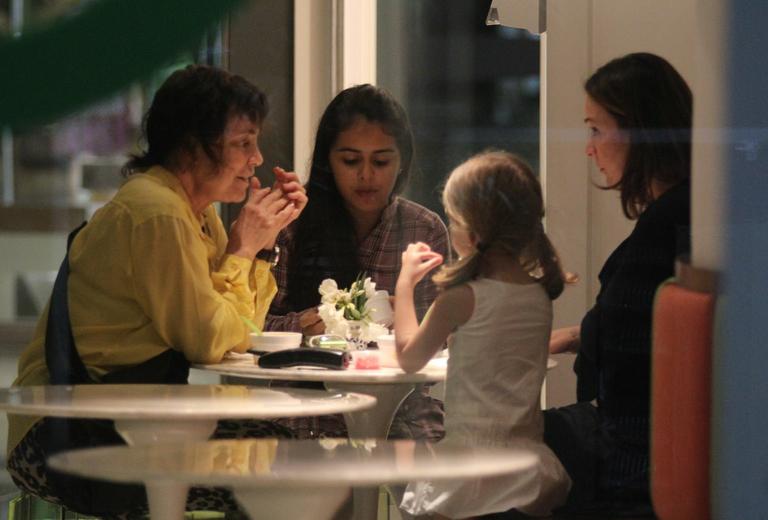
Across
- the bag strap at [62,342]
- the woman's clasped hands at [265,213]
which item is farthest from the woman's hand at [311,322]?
the bag strap at [62,342]

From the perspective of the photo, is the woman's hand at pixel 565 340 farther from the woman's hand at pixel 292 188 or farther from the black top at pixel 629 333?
the woman's hand at pixel 292 188

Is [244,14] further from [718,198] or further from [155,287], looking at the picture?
[718,198]

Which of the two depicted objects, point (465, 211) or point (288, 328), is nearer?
point (465, 211)

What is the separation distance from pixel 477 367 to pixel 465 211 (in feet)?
0.72

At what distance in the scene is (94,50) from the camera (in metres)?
1.80

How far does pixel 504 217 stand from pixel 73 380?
26.9 inches

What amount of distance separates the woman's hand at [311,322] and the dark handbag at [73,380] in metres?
0.19

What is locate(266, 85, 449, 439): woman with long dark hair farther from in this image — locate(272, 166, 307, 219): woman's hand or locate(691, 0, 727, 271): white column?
locate(691, 0, 727, 271): white column

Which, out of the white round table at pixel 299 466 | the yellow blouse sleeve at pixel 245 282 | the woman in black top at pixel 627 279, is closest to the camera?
the white round table at pixel 299 466

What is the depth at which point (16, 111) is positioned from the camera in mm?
1844

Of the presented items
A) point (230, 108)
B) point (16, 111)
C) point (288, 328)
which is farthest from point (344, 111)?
point (16, 111)

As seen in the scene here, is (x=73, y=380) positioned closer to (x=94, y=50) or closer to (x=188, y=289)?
(x=188, y=289)

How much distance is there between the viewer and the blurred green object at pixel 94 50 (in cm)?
179

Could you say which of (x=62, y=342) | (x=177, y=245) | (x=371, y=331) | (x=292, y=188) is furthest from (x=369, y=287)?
(x=62, y=342)
